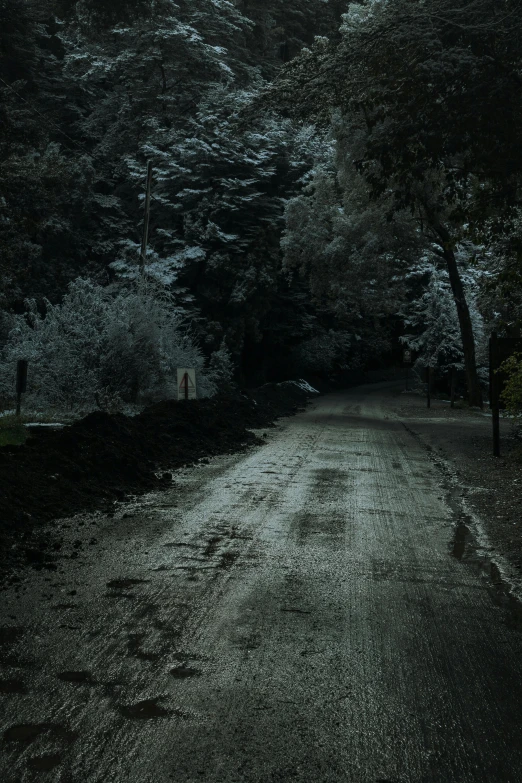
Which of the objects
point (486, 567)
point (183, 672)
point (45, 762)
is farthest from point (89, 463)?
point (45, 762)

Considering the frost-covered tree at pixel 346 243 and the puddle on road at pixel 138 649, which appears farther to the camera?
the frost-covered tree at pixel 346 243

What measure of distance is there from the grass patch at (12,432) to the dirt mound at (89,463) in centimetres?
47

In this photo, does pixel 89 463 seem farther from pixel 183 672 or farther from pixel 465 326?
pixel 465 326

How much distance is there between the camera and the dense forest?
23.2m

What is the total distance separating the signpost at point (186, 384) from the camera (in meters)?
20.2

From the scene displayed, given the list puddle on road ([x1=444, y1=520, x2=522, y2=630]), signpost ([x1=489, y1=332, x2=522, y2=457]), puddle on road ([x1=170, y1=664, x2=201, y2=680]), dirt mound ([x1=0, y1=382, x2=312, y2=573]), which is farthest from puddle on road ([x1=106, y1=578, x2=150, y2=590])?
signpost ([x1=489, y1=332, x2=522, y2=457])

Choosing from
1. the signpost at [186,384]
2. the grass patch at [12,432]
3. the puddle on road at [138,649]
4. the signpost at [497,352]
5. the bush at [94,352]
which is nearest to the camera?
the puddle on road at [138,649]

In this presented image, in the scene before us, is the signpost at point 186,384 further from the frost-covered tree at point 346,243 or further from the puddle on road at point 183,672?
the puddle on road at point 183,672

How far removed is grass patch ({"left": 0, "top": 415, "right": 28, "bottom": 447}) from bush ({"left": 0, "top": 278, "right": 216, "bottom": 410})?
5155mm

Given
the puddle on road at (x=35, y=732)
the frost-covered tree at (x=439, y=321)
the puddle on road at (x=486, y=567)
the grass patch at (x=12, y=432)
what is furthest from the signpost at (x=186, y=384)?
the frost-covered tree at (x=439, y=321)

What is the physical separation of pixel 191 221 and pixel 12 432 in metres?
27.7

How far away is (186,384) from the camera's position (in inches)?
800

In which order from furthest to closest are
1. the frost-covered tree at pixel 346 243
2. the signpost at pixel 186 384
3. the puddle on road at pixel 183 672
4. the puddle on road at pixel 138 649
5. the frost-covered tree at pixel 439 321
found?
the frost-covered tree at pixel 439 321 < the frost-covered tree at pixel 346 243 < the signpost at pixel 186 384 < the puddle on road at pixel 138 649 < the puddle on road at pixel 183 672

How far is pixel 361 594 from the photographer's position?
5574mm
